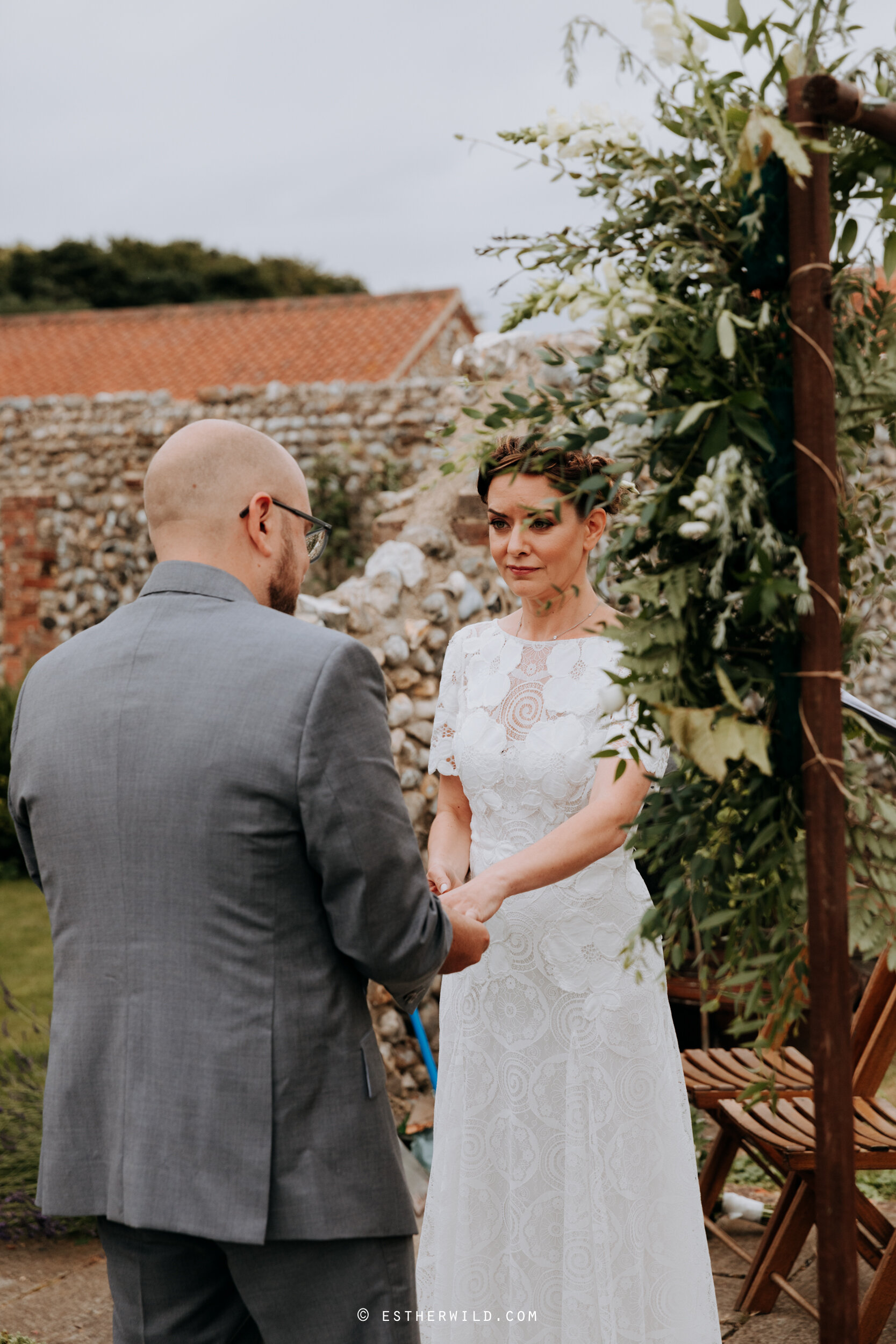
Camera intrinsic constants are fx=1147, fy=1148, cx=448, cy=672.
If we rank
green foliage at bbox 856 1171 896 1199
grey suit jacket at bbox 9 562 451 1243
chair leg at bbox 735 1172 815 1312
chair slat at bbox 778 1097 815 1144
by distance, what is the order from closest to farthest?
grey suit jacket at bbox 9 562 451 1243, chair slat at bbox 778 1097 815 1144, chair leg at bbox 735 1172 815 1312, green foliage at bbox 856 1171 896 1199

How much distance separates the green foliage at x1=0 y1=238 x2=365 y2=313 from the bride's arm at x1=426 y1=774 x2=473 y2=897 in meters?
42.5

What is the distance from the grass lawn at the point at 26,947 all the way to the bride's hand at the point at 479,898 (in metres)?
3.73

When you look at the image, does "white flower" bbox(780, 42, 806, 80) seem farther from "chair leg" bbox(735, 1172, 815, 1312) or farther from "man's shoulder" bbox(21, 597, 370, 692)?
"chair leg" bbox(735, 1172, 815, 1312)

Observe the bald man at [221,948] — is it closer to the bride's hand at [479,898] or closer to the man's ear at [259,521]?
the man's ear at [259,521]

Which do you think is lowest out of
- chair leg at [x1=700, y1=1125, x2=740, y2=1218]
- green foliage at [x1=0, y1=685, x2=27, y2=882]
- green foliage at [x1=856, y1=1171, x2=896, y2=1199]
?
green foliage at [x1=0, y1=685, x2=27, y2=882]

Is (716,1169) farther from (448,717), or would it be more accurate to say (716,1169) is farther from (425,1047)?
(448,717)

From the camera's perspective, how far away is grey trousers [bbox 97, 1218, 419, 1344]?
5.47 ft

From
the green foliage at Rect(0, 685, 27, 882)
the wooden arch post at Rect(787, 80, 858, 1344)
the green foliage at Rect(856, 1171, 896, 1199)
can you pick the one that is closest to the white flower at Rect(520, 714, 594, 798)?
the wooden arch post at Rect(787, 80, 858, 1344)

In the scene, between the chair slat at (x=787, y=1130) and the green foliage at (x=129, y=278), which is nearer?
the chair slat at (x=787, y=1130)

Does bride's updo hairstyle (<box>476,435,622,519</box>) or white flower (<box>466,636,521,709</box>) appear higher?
bride's updo hairstyle (<box>476,435,622,519</box>)

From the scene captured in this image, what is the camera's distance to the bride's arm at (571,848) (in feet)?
7.59

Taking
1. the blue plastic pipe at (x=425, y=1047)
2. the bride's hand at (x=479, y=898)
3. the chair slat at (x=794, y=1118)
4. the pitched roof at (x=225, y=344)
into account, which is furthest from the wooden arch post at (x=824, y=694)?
the pitched roof at (x=225, y=344)

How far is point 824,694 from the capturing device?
1.47 metres

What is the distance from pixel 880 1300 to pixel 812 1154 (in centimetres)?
44
